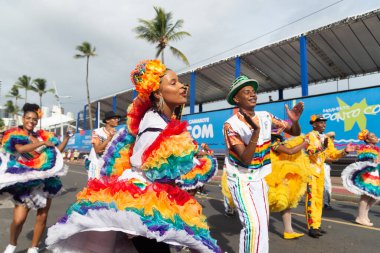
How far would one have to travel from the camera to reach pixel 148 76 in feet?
7.08

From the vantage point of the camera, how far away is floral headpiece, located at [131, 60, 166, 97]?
2.16 m

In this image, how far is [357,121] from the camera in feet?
35.7

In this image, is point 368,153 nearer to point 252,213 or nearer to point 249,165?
point 249,165

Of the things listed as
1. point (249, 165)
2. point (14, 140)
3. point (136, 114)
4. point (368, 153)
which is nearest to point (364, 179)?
point (368, 153)

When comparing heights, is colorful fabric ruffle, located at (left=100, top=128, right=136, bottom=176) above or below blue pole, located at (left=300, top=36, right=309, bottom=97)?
below

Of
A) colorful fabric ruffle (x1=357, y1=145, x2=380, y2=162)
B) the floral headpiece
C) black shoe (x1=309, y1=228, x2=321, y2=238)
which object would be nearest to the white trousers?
the floral headpiece

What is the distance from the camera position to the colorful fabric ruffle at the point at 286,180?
4.05 metres

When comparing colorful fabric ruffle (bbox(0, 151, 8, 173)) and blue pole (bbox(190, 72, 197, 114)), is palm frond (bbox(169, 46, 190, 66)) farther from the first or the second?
colorful fabric ruffle (bbox(0, 151, 8, 173))

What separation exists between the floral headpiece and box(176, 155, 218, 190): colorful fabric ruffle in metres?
3.70

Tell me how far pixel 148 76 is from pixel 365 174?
5.40m

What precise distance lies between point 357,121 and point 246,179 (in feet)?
Result: 31.4

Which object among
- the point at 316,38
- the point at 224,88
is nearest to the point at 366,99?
the point at 316,38

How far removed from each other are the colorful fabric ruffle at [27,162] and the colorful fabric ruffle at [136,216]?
89.0 inches

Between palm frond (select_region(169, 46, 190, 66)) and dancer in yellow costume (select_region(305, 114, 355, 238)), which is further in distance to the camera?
palm frond (select_region(169, 46, 190, 66))
